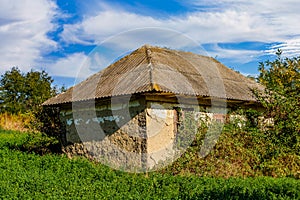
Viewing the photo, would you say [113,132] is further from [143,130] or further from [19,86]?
[19,86]

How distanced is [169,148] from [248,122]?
316cm

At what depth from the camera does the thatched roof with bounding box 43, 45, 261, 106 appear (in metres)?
10.4

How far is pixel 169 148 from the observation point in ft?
35.0

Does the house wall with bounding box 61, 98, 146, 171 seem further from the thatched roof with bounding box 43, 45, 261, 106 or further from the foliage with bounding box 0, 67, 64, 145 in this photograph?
the foliage with bounding box 0, 67, 64, 145

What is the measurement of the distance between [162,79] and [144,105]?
82cm

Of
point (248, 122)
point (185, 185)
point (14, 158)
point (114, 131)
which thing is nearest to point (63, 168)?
point (114, 131)

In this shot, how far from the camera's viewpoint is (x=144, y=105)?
10.3 metres

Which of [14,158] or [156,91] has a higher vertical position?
[156,91]

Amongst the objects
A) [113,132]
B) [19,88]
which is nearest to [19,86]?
[19,88]

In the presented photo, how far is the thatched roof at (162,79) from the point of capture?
10422mm

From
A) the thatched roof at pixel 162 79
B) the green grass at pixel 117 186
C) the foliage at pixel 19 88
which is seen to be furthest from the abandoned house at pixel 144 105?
the foliage at pixel 19 88

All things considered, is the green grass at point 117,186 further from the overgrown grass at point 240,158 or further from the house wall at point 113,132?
→ the overgrown grass at point 240,158

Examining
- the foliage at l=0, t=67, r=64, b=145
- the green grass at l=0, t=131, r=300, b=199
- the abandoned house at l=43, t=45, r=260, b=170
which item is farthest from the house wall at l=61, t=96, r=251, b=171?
the foliage at l=0, t=67, r=64, b=145

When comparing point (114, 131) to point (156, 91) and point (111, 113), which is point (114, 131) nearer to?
point (111, 113)
